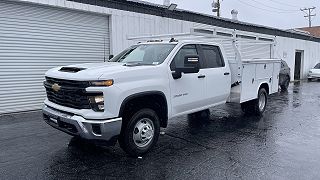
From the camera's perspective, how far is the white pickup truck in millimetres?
4613

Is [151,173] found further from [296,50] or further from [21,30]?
[296,50]

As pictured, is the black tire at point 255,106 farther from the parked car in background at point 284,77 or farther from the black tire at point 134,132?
the parked car in background at point 284,77

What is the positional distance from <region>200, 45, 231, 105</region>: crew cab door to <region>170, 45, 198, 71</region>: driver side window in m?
0.30

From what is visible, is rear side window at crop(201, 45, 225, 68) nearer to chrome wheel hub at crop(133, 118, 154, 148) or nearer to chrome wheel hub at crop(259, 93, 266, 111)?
chrome wheel hub at crop(133, 118, 154, 148)

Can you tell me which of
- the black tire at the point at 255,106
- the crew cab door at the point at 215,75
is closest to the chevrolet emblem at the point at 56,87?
the crew cab door at the point at 215,75

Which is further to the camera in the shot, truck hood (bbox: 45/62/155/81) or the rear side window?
the rear side window

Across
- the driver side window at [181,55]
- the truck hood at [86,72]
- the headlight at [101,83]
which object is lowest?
the headlight at [101,83]

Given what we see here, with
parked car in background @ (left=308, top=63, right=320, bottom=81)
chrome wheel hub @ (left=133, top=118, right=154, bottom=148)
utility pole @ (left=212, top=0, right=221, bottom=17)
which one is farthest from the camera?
utility pole @ (left=212, top=0, right=221, bottom=17)

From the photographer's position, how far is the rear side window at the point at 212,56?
22.3 feet

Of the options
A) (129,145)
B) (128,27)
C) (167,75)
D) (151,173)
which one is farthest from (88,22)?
(151,173)

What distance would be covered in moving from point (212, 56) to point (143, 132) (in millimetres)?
2761

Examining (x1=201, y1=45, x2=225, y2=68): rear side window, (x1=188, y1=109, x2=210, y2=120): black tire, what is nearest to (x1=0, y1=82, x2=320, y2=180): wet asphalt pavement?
(x1=188, y1=109, x2=210, y2=120): black tire

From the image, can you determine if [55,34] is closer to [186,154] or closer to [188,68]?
[188,68]

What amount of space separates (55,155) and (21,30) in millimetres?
5717
